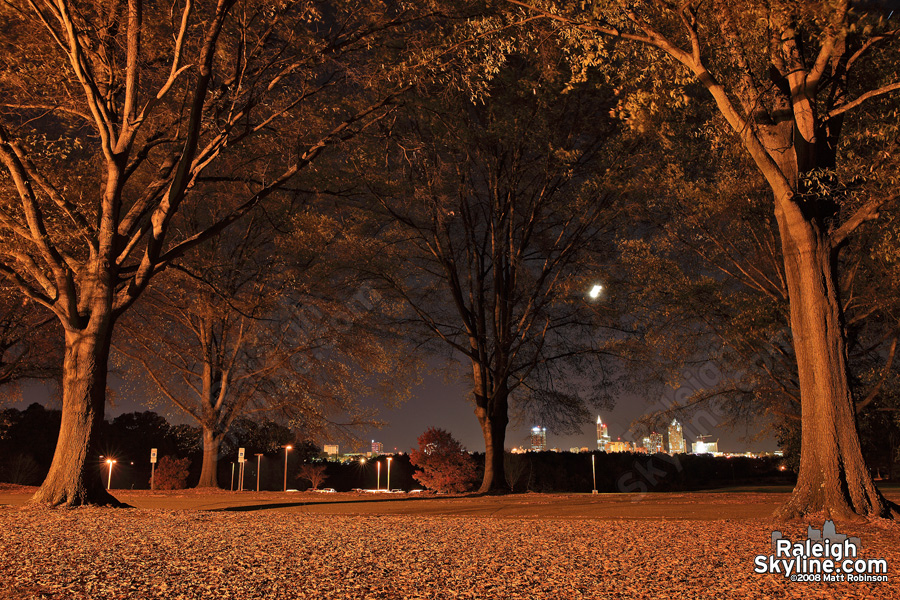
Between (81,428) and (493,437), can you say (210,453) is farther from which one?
(81,428)

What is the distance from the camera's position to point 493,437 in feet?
58.5

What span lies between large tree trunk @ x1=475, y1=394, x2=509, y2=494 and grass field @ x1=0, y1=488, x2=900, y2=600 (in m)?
10.2

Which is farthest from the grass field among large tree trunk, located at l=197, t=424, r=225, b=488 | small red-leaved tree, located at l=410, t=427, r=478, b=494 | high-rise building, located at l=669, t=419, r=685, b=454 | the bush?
the bush

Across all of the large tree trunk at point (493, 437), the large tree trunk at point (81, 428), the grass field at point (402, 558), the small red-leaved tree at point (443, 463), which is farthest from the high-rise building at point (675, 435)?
the large tree trunk at point (81, 428)

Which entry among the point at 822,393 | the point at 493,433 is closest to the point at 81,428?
the point at 822,393

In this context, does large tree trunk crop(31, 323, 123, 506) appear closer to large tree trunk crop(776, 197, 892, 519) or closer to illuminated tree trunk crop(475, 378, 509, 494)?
large tree trunk crop(776, 197, 892, 519)

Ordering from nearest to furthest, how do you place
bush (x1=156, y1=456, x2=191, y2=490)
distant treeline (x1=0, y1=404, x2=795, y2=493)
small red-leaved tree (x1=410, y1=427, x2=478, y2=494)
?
small red-leaved tree (x1=410, y1=427, x2=478, y2=494)
distant treeline (x1=0, y1=404, x2=795, y2=493)
bush (x1=156, y1=456, x2=191, y2=490)

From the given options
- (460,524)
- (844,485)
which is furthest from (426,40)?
(844,485)

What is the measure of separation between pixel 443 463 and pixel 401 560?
63.4ft

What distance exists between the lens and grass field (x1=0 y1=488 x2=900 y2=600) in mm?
3682

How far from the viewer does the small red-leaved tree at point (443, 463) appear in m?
23.3

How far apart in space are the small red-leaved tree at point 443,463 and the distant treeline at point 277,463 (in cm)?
167

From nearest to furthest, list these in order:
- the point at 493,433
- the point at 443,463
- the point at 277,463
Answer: the point at 493,433 < the point at 443,463 < the point at 277,463

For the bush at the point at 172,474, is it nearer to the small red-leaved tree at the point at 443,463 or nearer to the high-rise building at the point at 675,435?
the small red-leaved tree at the point at 443,463
